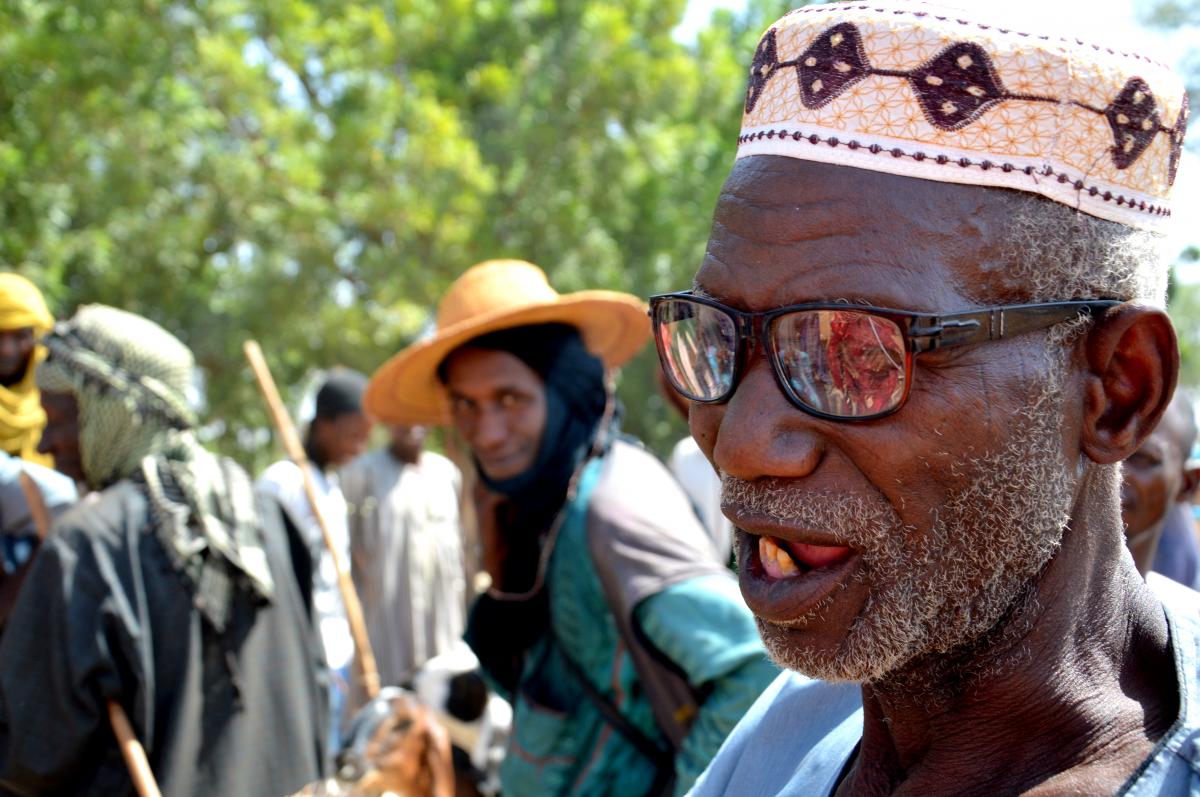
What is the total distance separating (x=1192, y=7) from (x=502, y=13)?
6.72m

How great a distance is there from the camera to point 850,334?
1425mm

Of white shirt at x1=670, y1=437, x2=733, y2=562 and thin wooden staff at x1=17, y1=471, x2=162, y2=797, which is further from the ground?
→ white shirt at x1=670, y1=437, x2=733, y2=562

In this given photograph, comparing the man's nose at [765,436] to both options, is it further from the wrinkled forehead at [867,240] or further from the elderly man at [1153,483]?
the elderly man at [1153,483]

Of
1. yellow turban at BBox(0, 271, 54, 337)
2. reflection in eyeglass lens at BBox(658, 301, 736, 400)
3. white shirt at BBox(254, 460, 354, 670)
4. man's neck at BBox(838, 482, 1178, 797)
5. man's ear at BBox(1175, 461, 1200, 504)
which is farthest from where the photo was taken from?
white shirt at BBox(254, 460, 354, 670)

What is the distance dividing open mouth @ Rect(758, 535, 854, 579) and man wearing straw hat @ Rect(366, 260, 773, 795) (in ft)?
4.60

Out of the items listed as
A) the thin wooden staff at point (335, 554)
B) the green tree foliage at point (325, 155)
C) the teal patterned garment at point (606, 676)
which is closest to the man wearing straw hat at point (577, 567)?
the teal patterned garment at point (606, 676)

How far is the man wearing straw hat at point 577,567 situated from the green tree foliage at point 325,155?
24.3ft

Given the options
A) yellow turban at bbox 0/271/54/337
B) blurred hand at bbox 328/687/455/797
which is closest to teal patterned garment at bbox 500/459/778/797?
blurred hand at bbox 328/687/455/797

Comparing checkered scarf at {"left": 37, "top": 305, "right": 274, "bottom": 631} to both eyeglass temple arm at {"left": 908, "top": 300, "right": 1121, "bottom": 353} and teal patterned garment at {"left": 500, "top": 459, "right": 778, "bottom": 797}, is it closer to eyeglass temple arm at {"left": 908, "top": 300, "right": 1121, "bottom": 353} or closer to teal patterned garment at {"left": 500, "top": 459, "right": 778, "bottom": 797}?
teal patterned garment at {"left": 500, "top": 459, "right": 778, "bottom": 797}

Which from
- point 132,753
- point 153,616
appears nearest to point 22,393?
point 153,616

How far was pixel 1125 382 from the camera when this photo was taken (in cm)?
143

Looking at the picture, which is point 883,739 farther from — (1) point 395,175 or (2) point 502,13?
(2) point 502,13

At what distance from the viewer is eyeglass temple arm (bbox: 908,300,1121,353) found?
1377mm

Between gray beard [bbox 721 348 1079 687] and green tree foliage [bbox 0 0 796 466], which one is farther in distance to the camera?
green tree foliage [bbox 0 0 796 466]
